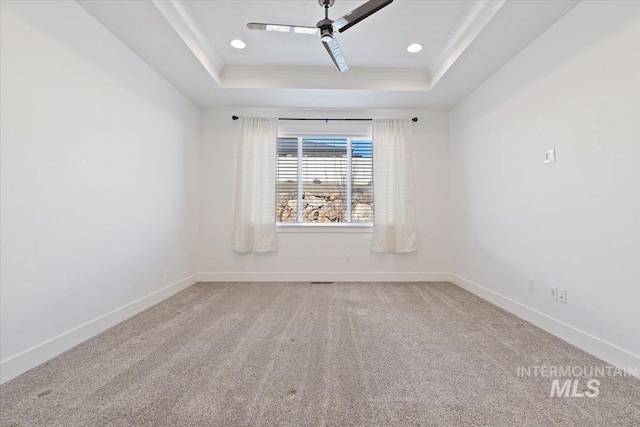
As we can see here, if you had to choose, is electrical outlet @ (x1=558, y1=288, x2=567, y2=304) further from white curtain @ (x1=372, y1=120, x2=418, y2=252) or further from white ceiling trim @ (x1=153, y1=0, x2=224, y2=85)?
white ceiling trim @ (x1=153, y1=0, x2=224, y2=85)

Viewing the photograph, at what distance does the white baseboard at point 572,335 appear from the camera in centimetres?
178

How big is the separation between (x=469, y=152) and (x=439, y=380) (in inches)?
119

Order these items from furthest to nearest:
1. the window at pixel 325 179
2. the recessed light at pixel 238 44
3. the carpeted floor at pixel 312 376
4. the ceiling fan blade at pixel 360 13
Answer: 1. the window at pixel 325 179
2. the recessed light at pixel 238 44
3. the ceiling fan blade at pixel 360 13
4. the carpeted floor at pixel 312 376

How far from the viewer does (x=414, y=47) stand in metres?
3.06

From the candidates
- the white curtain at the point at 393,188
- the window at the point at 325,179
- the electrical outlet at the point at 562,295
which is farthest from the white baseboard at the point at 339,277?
the electrical outlet at the point at 562,295

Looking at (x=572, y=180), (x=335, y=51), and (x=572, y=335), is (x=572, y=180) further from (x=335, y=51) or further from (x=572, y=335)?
(x=335, y=51)

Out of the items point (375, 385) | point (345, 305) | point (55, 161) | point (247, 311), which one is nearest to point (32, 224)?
point (55, 161)

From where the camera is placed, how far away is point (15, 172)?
67.6 inches

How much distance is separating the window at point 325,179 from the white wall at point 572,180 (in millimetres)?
1671

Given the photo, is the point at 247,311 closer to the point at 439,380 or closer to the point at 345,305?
the point at 345,305

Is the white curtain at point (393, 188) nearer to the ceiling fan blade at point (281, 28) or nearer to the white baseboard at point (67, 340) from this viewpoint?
the ceiling fan blade at point (281, 28)

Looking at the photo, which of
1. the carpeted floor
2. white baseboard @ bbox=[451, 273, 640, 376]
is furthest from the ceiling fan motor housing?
white baseboard @ bbox=[451, 273, 640, 376]

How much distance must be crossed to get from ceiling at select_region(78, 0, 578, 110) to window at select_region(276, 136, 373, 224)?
2.03 ft

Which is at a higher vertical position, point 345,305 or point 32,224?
point 32,224
